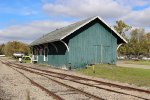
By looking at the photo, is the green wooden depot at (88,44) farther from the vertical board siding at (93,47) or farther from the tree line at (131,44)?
the tree line at (131,44)

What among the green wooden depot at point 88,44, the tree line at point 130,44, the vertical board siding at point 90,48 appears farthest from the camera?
the tree line at point 130,44

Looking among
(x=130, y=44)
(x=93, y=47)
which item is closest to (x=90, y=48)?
(x=93, y=47)

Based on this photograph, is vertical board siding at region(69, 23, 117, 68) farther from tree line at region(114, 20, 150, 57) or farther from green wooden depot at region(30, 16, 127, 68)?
tree line at region(114, 20, 150, 57)

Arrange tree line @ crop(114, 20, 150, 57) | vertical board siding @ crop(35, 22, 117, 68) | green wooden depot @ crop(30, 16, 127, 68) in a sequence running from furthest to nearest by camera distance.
Result: tree line @ crop(114, 20, 150, 57) < vertical board siding @ crop(35, 22, 117, 68) < green wooden depot @ crop(30, 16, 127, 68)

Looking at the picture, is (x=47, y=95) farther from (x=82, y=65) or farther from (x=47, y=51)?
(x=47, y=51)

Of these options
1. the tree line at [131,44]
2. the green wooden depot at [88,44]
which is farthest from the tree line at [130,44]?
→ the green wooden depot at [88,44]

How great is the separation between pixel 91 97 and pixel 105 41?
72.3 ft

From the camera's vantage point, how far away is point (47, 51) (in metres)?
40.8

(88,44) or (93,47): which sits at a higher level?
(88,44)

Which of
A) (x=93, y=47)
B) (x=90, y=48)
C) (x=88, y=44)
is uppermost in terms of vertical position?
(x=88, y=44)

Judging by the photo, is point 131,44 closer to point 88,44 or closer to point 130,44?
point 130,44

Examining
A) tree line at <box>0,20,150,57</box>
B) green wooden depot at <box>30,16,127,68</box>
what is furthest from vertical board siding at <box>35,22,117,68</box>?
tree line at <box>0,20,150,57</box>

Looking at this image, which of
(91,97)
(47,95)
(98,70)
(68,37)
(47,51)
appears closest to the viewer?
(91,97)

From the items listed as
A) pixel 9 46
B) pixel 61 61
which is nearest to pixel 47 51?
pixel 61 61
